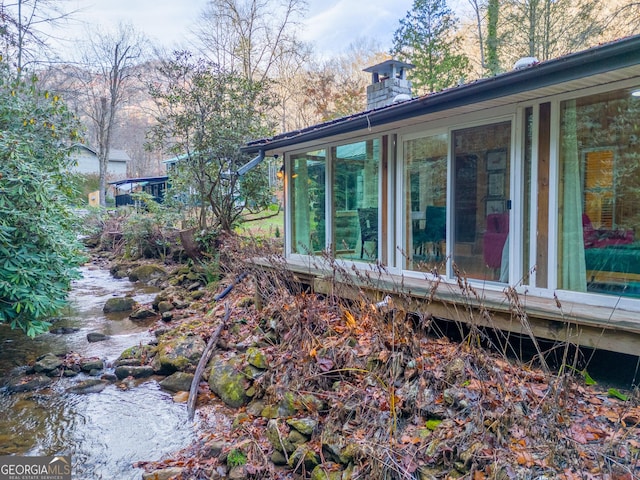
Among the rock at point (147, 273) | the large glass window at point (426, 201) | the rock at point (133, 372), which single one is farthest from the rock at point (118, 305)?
the large glass window at point (426, 201)

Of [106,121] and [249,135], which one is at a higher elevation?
[106,121]

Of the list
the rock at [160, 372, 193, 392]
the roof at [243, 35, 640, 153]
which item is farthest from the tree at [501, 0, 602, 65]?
the rock at [160, 372, 193, 392]

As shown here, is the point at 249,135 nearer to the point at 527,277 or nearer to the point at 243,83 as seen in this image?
the point at 243,83

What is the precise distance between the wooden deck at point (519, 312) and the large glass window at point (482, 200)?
378 millimetres

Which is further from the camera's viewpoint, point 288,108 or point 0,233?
point 288,108

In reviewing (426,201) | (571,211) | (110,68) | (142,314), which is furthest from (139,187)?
(571,211)

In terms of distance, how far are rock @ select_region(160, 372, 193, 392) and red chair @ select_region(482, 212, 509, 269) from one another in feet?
13.6

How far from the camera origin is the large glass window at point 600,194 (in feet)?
12.3

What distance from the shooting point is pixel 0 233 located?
16.9 ft

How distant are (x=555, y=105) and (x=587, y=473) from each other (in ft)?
10.8

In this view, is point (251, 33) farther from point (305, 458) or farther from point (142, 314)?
point (305, 458)

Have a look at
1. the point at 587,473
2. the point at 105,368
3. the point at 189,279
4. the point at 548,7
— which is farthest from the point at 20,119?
the point at 548,7

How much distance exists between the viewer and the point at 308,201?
7645 mm

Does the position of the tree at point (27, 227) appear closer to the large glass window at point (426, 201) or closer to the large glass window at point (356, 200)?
the large glass window at point (356, 200)
